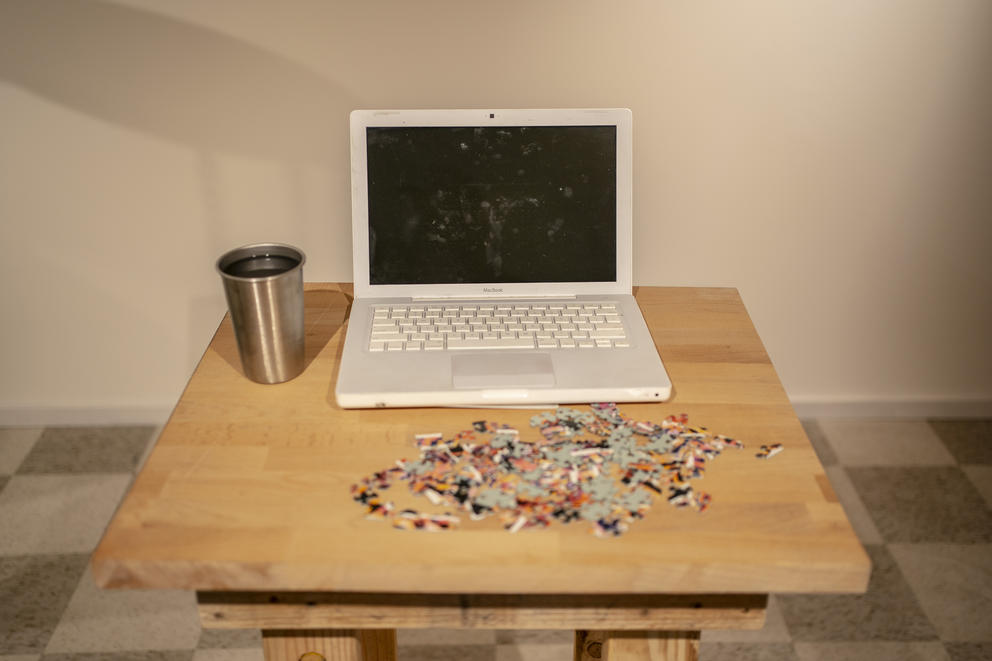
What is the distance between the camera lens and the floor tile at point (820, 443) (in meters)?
2.12

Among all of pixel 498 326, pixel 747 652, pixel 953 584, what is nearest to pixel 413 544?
pixel 498 326

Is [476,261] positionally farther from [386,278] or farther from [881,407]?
[881,407]

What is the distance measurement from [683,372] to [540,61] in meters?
0.77

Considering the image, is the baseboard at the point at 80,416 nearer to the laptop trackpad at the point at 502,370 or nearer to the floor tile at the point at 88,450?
the floor tile at the point at 88,450

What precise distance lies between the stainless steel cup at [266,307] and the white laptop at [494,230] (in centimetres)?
10

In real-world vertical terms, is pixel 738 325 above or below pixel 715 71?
below

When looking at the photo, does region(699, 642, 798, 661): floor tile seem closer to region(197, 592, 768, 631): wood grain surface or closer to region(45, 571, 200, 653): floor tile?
region(197, 592, 768, 631): wood grain surface

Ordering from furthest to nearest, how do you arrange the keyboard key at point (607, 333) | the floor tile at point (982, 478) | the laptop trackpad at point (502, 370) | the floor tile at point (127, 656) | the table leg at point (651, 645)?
the floor tile at point (982, 478), the floor tile at point (127, 656), the keyboard key at point (607, 333), the laptop trackpad at point (502, 370), the table leg at point (651, 645)

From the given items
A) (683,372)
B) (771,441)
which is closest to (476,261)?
(683,372)

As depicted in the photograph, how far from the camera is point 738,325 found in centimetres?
141

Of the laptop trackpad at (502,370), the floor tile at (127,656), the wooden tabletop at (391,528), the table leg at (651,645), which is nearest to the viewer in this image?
the wooden tabletop at (391,528)

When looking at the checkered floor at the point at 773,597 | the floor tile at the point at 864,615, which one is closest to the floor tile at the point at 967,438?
the checkered floor at the point at 773,597

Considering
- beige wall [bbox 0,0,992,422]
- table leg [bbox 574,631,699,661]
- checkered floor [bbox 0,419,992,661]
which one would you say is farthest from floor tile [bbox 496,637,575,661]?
beige wall [bbox 0,0,992,422]

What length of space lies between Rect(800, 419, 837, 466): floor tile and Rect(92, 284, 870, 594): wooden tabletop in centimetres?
102
